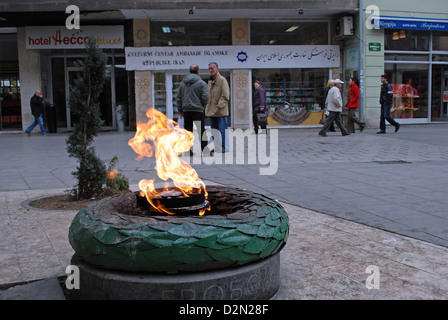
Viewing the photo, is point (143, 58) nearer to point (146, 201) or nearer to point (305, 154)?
point (305, 154)

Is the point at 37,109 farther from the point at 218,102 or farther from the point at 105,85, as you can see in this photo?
the point at 218,102

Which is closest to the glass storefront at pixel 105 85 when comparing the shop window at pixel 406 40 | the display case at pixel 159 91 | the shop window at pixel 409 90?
the display case at pixel 159 91

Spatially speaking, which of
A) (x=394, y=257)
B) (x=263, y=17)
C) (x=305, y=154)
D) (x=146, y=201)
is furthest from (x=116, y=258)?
(x=263, y=17)

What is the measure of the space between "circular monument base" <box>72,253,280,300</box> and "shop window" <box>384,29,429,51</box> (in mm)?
17625

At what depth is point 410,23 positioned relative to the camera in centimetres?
1759

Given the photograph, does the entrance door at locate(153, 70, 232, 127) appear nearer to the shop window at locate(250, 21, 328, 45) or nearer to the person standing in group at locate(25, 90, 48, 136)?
the shop window at locate(250, 21, 328, 45)

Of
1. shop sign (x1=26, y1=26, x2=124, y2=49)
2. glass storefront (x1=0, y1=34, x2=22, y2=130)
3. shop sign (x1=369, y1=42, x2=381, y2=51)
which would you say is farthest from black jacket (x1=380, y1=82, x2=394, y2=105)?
glass storefront (x1=0, y1=34, x2=22, y2=130)

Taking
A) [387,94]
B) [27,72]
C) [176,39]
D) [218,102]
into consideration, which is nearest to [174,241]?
[218,102]

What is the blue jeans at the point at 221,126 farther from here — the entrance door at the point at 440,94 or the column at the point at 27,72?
the entrance door at the point at 440,94

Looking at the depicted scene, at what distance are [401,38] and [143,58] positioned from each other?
10355mm

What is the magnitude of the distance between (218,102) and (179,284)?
7.94 m

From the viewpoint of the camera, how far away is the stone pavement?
3004 millimetres

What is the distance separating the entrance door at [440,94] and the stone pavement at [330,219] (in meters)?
11.1

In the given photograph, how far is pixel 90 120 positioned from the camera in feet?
17.8
